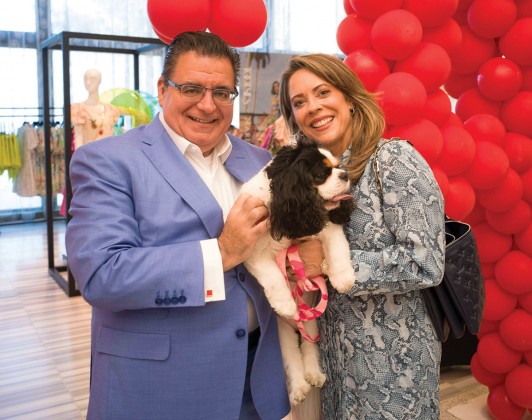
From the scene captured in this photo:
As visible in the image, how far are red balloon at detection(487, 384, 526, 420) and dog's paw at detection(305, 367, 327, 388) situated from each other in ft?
5.96

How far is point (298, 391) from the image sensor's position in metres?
1.93

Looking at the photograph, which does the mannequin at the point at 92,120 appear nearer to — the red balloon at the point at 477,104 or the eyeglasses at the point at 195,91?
the red balloon at the point at 477,104

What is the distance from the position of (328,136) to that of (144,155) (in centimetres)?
65

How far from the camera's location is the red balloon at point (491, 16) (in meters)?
2.90

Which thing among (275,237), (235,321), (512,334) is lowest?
(512,334)

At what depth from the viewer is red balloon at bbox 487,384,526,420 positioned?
3.24 metres

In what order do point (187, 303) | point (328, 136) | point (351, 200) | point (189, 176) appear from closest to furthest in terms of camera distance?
point (187, 303) < point (189, 176) < point (351, 200) < point (328, 136)

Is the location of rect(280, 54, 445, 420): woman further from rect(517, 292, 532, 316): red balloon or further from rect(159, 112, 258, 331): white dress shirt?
rect(517, 292, 532, 316): red balloon

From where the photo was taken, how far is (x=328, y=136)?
196 centimetres

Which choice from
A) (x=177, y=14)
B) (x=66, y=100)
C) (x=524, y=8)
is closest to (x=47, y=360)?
(x=66, y=100)

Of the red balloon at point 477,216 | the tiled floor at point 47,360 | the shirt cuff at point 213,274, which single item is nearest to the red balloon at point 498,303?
the red balloon at point 477,216

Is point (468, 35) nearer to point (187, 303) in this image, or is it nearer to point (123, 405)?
point (187, 303)

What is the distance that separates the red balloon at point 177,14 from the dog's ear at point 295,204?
1.23 m

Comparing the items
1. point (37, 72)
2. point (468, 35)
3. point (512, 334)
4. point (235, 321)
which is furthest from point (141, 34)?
point (235, 321)
